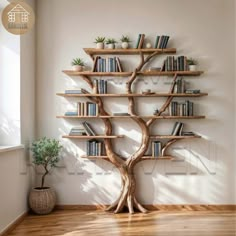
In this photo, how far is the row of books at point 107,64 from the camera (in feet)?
14.9

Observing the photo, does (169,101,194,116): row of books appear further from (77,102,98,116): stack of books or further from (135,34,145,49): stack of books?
(77,102,98,116): stack of books

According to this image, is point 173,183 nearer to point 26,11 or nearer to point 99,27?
point 99,27

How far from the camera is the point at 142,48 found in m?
4.56

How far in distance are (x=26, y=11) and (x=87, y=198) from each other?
2554 mm

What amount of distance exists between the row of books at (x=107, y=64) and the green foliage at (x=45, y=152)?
1131mm

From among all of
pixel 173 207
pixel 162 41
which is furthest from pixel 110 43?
pixel 173 207

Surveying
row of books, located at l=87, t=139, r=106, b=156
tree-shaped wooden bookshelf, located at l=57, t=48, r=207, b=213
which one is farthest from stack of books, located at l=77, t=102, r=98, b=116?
row of books, located at l=87, t=139, r=106, b=156

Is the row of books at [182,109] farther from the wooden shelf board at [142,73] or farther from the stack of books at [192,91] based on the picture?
the wooden shelf board at [142,73]

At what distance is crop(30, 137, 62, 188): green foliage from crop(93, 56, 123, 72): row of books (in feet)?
3.71

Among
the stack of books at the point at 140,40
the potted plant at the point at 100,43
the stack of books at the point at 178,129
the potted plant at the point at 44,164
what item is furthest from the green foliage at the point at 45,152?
the stack of books at the point at 140,40

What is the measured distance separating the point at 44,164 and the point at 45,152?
19 centimetres

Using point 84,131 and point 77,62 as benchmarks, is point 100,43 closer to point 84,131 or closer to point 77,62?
point 77,62

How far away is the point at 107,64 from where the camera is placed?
4.55 m

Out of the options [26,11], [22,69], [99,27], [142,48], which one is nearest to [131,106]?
[142,48]
